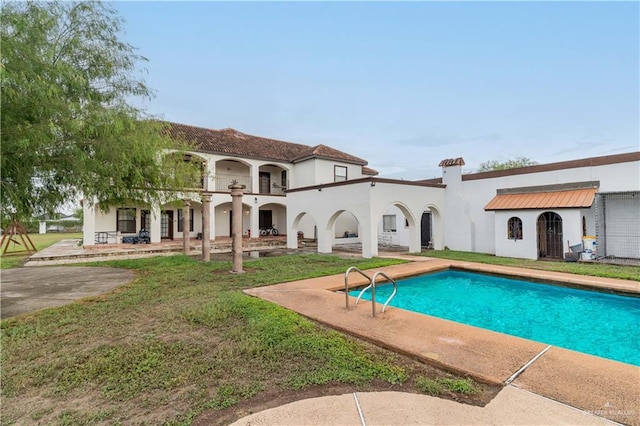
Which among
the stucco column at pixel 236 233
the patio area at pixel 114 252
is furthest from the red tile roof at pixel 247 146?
the stucco column at pixel 236 233

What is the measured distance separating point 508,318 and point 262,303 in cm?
564

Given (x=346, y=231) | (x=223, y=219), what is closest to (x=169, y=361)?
(x=346, y=231)

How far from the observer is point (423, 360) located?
3.88 metres

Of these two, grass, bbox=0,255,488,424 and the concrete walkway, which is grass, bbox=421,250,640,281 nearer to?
the concrete walkway

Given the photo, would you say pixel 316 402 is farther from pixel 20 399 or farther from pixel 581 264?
pixel 581 264

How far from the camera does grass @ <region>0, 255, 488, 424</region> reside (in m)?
3.09

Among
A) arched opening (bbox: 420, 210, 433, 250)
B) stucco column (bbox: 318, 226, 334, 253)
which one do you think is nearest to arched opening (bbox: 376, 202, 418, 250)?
arched opening (bbox: 420, 210, 433, 250)

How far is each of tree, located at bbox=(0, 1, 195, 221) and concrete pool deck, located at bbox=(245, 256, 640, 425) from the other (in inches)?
179

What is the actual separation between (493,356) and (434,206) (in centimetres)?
1385

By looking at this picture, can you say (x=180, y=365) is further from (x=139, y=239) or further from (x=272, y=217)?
(x=272, y=217)

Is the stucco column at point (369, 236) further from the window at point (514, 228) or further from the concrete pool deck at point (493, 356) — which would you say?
the concrete pool deck at point (493, 356)

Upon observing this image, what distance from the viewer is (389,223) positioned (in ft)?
68.9

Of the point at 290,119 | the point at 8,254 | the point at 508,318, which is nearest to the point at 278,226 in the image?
the point at 290,119

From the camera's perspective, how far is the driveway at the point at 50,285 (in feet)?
23.4
